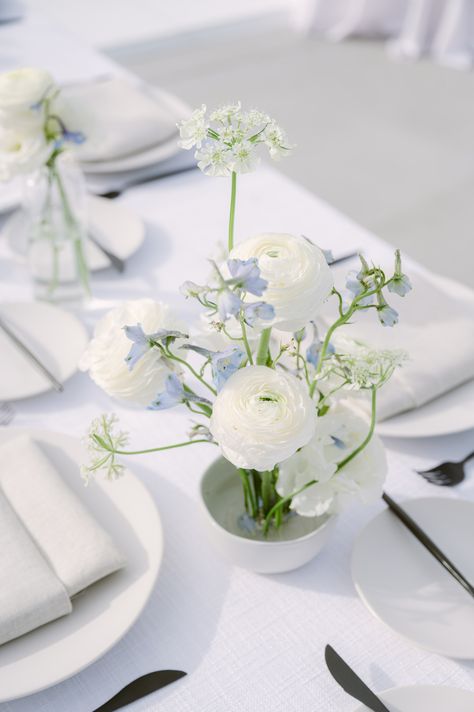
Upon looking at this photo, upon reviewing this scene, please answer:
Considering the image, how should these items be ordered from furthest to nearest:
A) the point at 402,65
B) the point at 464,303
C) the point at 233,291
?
the point at 402,65 → the point at 464,303 → the point at 233,291

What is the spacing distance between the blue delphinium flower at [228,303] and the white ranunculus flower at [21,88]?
0.67 m

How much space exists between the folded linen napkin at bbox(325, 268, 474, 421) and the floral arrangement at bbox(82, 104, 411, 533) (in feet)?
0.82

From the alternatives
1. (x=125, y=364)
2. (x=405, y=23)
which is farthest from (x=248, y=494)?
(x=405, y=23)

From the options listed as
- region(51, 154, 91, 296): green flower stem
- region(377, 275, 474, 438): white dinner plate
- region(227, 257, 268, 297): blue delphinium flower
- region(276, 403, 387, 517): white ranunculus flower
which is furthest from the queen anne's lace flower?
region(51, 154, 91, 296): green flower stem

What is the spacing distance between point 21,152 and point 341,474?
26.4 inches

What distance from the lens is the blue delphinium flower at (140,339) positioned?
710 millimetres

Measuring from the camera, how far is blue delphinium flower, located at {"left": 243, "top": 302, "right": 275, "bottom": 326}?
0.64 meters

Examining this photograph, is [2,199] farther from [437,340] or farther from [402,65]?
[402,65]

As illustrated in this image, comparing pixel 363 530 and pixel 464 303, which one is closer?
pixel 363 530

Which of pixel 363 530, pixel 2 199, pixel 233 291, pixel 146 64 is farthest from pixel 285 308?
pixel 146 64

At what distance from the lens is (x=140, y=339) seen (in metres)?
0.71

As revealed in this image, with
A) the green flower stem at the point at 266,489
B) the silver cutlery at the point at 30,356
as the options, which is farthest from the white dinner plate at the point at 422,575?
the silver cutlery at the point at 30,356

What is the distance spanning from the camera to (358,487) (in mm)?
846

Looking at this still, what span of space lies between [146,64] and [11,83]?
3102mm
